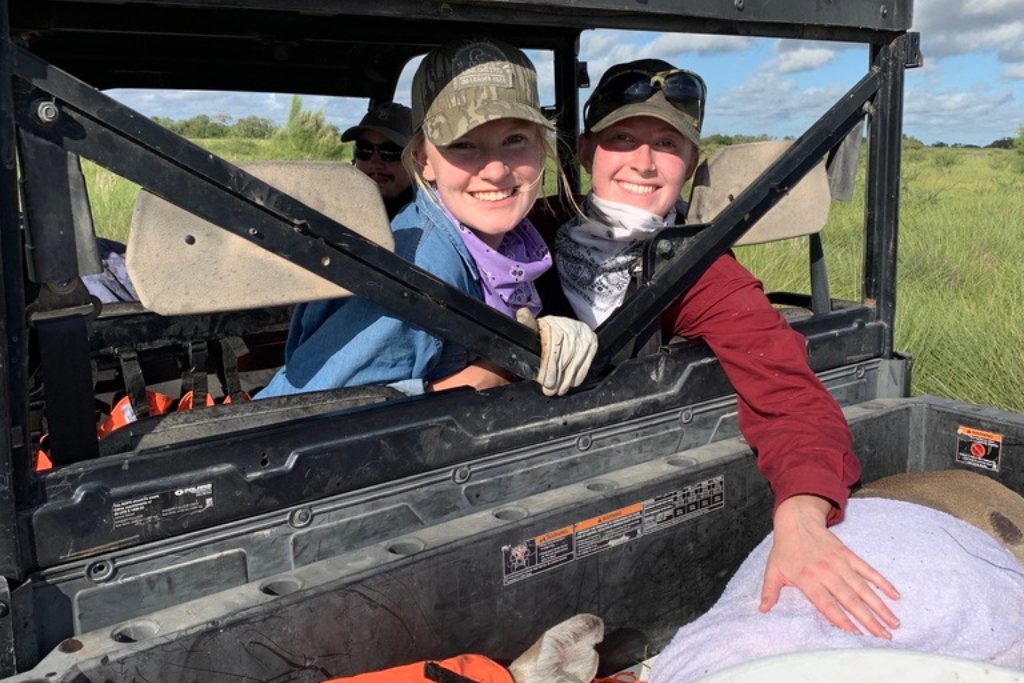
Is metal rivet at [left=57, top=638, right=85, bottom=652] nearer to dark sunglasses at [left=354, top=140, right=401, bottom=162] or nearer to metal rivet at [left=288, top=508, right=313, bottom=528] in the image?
metal rivet at [left=288, top=508, right=313, bottom=528]

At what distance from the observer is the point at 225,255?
1487 mm

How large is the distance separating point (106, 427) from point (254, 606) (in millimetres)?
1493

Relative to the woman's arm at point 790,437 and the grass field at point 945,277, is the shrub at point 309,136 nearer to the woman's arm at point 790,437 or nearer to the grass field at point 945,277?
the grass field at point 945,277

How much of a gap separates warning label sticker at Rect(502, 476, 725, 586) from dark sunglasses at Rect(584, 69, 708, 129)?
0.83 m

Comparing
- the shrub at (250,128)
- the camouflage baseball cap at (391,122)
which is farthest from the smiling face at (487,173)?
the shrub at (250,128)

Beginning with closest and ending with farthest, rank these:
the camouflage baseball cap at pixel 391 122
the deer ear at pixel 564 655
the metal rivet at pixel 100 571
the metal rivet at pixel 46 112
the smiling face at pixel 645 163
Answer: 1. the metal rivet at pixel 46 112
2. the metal rivet at pixel 100 571
3. the deer ear at pixel 564 655
4. the smiling face at pixel 645 163
5. the camouflage baseball cap at pixel 391 122

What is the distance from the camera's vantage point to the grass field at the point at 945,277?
186 inches

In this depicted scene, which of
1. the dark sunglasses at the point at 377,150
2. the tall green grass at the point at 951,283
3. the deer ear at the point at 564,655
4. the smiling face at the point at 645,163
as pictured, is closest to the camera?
the deer ear at the point at 564,655

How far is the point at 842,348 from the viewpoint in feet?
8.10

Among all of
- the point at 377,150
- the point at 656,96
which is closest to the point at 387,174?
the point at 377,150

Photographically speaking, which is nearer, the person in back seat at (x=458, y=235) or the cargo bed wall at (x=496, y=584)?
the cargo bed wall at (x=496, y=584)

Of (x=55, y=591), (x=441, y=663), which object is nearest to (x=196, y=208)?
(x=55, y=591)

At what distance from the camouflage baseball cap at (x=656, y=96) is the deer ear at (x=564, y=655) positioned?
1.10 metres

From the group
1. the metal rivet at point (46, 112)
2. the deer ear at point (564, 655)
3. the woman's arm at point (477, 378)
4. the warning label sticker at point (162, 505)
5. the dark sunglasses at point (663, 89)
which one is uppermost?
the dark sunglasses at point (663, 89)
